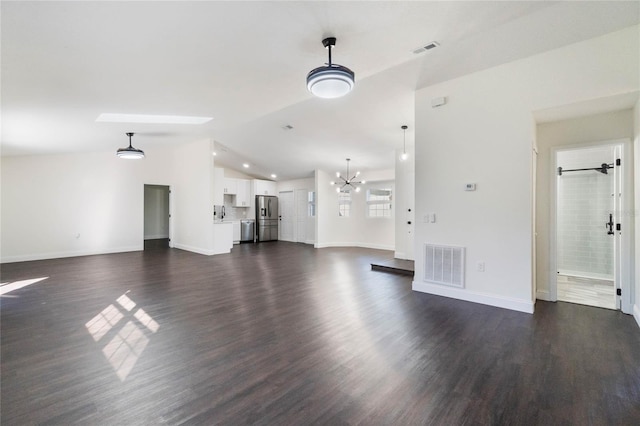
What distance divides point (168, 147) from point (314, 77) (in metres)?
7.73

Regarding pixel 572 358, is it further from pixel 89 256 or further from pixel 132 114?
pixel 89 256

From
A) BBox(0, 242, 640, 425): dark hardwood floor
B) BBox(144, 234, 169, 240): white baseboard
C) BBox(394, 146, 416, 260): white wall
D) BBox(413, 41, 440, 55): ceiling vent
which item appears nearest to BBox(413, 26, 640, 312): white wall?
BBox(0, 242, 640, 425): dark hardwood floor

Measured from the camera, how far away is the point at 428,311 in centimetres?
342

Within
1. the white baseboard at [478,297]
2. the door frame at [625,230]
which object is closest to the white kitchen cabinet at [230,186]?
the white baseboard at [478,297]

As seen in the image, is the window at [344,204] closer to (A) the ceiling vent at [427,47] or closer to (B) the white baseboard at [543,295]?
(B) the white baseboard at [543,295]

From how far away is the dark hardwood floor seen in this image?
170 centimetres

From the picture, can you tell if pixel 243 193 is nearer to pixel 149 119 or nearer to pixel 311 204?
pixel 311 204

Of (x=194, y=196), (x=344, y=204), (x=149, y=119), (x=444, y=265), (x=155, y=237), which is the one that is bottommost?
(x=155, y=237)

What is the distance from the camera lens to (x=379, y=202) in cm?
921

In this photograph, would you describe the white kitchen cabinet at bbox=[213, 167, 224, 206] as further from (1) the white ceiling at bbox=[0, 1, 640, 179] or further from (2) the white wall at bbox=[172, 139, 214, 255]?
(1) the white ceiling at bbox=[0, 1, 640, 179]

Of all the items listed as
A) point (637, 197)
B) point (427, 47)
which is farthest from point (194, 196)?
point (637, 197)

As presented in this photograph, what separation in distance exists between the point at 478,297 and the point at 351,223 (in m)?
6.29

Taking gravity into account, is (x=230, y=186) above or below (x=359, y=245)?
above

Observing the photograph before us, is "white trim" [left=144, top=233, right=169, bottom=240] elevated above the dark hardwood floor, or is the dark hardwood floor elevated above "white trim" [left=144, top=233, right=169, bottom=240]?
"white trim" [left=144, top=233, right=169, bottom=240]
